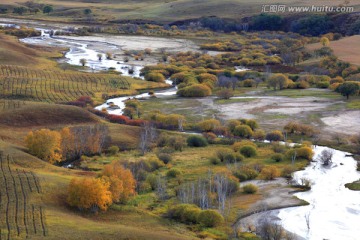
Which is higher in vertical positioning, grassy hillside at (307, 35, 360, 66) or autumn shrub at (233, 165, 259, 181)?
grassy hillside at (307, 35, 360, 66)

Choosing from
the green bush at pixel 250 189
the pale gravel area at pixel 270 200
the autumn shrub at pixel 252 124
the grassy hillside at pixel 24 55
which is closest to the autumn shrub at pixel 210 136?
the autumn shrub at pixel 252 124

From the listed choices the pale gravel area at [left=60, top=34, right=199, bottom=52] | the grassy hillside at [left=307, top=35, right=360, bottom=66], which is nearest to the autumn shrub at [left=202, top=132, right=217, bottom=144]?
the grassy hillside at [left=307, top=35, right=360, bottom=66]

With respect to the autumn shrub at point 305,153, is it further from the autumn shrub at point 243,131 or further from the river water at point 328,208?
the autumn shrub at point 243,131

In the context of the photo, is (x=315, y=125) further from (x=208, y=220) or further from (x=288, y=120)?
(x=208, y=220)

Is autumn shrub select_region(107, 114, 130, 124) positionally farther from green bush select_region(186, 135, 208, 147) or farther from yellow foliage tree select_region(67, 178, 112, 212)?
yellow foliage tree select_region(67, 178, 112, 212)

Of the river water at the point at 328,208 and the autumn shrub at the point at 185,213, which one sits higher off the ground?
the autumn shrub at the point at 185,213

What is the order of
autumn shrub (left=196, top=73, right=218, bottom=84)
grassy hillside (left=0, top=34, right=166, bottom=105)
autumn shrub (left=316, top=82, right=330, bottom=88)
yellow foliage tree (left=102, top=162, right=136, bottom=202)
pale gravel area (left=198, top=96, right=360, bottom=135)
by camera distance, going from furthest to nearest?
autumn shrub (left=196, top=73, right=218, bottom=84) → autumn shrub (left=316, top=82, right=330, bottom=88) → grassy hillside (left=0, top=34, right=166, bottom=105) → pale gravel area (left=198, top=96, right=360, bottom=135) → yellow foliage tree (left=102, top=162, right=136, bottom=202)

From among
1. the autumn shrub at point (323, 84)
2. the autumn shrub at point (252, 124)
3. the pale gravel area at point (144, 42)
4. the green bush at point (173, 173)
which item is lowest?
the green bush at point (173, 173)
